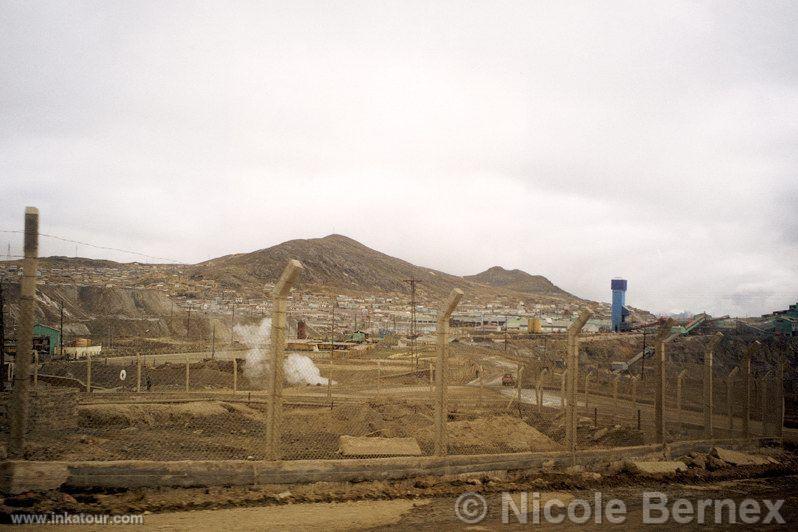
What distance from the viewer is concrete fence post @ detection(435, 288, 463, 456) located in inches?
272

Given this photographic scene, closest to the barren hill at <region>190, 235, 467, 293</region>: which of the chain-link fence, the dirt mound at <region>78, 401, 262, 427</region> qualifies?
the chain-link fence

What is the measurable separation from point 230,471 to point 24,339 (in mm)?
2565

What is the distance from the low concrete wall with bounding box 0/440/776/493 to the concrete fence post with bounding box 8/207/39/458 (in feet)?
0.90

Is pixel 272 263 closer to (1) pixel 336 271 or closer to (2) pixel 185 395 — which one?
(1) pixel 336 271

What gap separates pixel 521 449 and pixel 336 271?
522 feet

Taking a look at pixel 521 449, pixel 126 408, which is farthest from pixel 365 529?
pixel 126 408

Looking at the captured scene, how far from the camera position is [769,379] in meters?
13.5

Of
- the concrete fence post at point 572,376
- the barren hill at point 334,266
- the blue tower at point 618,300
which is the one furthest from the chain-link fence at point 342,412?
the barren hill at point 334,266

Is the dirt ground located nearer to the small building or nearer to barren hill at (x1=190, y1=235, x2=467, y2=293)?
the small building

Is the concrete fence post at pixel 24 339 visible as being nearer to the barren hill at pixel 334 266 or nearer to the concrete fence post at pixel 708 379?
the concrete fence post at pixel 708 379

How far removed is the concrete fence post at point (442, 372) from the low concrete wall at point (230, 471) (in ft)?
0.79

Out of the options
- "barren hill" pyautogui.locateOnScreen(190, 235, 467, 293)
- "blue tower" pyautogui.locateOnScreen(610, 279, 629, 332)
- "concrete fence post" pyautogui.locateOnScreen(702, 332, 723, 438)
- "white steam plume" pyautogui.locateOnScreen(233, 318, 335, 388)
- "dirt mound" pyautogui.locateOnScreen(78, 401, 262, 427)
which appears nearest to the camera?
"concrete fence post" pyautogui.locateOnScreen(702, 332, 723, 438)

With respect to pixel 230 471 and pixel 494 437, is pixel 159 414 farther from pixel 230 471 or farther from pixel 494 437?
pixel 230 471

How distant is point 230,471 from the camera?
6059 millimetres
